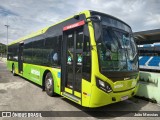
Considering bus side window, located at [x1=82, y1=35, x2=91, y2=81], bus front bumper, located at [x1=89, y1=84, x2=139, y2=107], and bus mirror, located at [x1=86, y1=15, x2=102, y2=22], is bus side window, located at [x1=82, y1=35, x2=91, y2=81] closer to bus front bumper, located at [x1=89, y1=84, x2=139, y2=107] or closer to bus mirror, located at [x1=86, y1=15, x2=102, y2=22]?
bus front bumper, located at [x1=89, y1=84, x2=139, y2=107]

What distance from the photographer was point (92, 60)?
4801 mm

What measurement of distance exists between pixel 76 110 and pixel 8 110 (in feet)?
7.39

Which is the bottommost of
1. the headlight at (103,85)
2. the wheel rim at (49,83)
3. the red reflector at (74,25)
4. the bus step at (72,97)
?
the bus step at (72,97)

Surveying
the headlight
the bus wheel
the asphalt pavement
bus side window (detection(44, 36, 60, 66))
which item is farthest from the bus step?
bus side window (detection(44, 36, 60, 66))

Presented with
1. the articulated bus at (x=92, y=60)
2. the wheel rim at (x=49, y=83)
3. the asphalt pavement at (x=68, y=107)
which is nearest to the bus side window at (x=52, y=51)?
the articulated bus at (x=92, y=60)

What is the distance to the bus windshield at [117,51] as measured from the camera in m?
4.98

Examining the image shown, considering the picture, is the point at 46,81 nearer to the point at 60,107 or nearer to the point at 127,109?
the point at 60,107

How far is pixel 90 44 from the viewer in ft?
16.1

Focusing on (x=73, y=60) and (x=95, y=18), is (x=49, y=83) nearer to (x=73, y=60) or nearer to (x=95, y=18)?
(x=73, y=60)

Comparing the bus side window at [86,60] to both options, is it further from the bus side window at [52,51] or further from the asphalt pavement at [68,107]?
the bus side window at [52,51]

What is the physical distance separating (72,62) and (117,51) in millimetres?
1567

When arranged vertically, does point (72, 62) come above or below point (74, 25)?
below

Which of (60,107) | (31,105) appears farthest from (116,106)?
(31,105)

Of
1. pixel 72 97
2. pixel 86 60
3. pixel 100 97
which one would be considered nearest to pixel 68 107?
pixel 72 97
